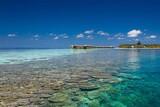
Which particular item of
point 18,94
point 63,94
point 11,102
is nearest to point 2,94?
point 18,94

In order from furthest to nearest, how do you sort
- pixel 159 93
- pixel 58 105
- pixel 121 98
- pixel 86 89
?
pixel 86 89 < pixel 159 93 < pixel 121 98 < pixel 58 105

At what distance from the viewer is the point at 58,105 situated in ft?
29.9

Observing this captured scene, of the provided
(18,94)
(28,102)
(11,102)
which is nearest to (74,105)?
(28,102)

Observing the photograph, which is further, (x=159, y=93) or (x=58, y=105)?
(x=159, y=93)

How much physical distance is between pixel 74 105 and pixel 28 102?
5.79 ft

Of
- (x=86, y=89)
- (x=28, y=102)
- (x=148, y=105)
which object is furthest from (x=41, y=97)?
(x=148, y=105)

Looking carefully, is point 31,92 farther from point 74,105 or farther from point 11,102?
point 74,105

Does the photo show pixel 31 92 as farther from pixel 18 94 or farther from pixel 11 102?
pixel 11 102

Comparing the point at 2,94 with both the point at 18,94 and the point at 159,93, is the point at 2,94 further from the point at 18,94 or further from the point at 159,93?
the point at 159,93

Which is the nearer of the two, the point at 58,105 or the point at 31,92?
the point at 58,105

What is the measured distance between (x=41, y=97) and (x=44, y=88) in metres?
2.17

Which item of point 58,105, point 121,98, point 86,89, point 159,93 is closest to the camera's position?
point 58,105

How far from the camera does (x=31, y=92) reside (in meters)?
11.6

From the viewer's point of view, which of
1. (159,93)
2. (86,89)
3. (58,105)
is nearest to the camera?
(58,105)
